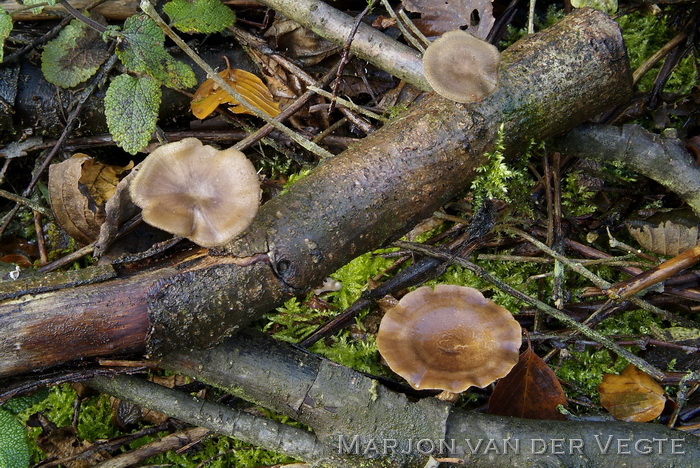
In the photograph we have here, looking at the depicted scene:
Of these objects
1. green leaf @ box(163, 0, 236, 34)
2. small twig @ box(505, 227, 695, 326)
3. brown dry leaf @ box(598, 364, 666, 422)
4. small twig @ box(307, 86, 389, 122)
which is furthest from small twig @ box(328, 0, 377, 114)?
brown dry leaf @ box(598, 364, 666, 422)

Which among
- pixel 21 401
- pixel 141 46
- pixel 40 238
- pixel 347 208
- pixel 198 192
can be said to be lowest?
pixel 21 401

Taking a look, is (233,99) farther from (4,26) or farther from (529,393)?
(529,393)

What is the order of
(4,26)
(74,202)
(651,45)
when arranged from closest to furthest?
(4,26) < (74,202) < (651,45)

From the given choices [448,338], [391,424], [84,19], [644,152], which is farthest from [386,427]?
[84,19]

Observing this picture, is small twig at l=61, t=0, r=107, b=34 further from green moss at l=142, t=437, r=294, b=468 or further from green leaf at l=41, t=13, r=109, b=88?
green moss at l=142, t=437, r=294, b=468

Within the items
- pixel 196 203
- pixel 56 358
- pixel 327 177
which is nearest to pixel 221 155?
pixel 196 203

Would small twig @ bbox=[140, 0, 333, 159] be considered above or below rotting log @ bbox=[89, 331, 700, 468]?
above
